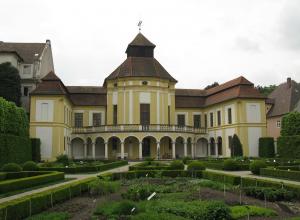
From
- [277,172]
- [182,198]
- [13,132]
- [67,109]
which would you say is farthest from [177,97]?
[182,198]

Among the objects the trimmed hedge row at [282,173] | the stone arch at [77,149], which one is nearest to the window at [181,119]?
the stone arch at [77,149]

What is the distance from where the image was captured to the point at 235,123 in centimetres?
4750

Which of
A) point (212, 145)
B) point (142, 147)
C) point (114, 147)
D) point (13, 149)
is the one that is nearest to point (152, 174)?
point (13, 149)

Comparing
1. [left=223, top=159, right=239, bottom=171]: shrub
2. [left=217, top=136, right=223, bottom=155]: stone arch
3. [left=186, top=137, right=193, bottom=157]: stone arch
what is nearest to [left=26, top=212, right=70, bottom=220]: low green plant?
[left=223, top=159, right=239, bottom=171]: shrub

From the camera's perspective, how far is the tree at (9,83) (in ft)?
157

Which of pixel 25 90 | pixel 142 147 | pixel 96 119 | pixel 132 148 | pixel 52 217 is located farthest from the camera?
pixel 96 119

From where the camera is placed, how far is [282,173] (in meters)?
23.1

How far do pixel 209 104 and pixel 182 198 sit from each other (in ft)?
133

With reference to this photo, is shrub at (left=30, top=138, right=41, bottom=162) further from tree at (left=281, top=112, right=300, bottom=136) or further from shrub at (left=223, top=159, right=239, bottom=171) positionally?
tree at (left=281, top=112, right=300, bottom=136)

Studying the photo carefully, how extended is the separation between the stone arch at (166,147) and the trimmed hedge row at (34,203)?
110 ft

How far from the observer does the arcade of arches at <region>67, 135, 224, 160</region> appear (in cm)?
4831

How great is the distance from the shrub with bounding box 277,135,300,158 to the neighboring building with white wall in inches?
1322

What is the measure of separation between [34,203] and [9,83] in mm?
39206

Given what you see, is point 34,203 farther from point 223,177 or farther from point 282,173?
point 282,173
